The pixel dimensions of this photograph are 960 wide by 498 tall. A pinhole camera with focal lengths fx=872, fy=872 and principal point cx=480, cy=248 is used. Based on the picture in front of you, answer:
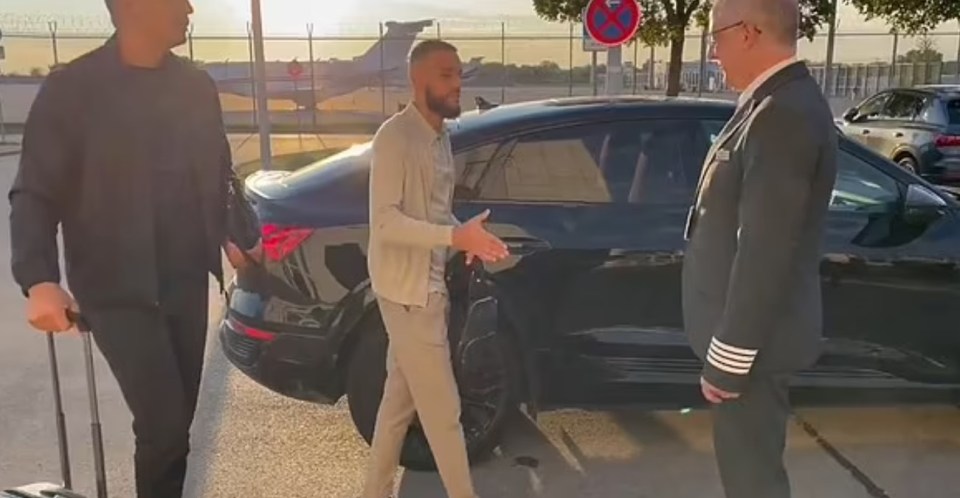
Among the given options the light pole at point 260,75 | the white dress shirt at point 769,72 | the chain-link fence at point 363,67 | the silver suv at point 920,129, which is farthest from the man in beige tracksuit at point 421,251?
the chain-link fence at point 363,67

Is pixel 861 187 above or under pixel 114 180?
under

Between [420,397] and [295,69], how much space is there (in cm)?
2310

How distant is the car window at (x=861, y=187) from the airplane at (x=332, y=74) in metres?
21.3

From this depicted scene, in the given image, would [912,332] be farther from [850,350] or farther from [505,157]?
[505,157]

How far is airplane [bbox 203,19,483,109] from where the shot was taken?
2530cm

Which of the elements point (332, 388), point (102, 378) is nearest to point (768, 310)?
point (332, 388)

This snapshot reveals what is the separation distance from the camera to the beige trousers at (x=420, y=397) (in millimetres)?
2980

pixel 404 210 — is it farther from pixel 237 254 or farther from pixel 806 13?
pixel 806 13

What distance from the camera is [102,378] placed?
5043mm

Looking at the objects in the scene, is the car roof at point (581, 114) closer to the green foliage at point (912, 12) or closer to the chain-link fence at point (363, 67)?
the green foliage at point (912, 12)

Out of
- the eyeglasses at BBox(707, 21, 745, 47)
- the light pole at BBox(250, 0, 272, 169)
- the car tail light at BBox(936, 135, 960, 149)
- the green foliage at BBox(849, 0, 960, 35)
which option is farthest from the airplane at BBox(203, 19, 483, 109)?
the eyeglasses at BBox(707, 21, 745, 47)

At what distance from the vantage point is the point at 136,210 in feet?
8.03

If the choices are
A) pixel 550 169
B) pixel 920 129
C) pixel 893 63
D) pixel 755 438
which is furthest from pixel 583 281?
pixel 893 63

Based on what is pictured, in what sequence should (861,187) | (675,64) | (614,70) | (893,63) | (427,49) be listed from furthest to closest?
(893,63), (675,64), (614,70), (861,187), (427,49)
